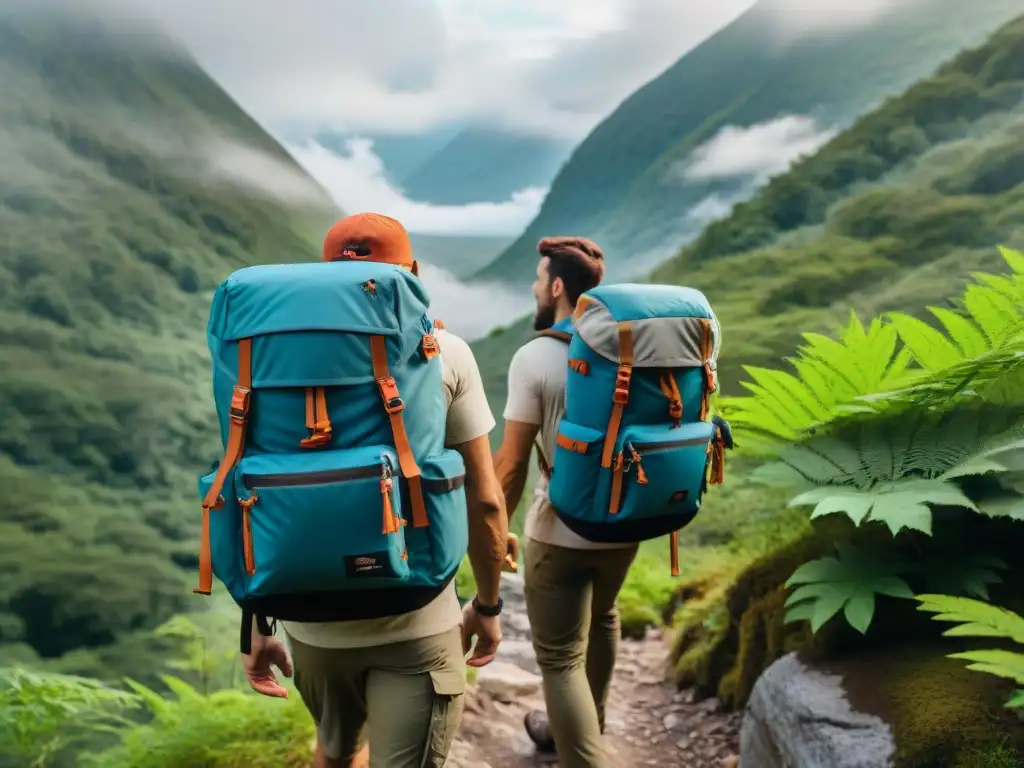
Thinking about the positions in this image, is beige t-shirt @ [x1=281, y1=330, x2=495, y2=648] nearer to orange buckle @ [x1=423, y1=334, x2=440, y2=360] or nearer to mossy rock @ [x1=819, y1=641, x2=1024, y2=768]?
orange buckle @ [x1=423, y1=334, x2=440, y2=360]

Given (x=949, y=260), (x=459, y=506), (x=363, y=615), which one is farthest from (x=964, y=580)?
(x=949, y=260)

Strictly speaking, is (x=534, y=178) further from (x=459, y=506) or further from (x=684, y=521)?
(x=459, y=506)

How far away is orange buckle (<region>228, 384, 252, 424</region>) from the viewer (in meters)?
1.38

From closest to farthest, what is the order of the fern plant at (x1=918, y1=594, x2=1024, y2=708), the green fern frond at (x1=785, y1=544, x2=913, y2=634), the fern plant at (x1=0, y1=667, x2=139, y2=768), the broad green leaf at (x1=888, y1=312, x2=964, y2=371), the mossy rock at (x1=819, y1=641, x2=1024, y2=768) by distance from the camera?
the fern plant at (x1=918, y1=594, x2=1024, y2=708) < the mossy rock at (x1=819, y1=641, x2=1024, y2=768) < the green fern frond at (x1=785, y1=544, x2=913, y2=634) < the broad green leaf at (x1=888, y1=312, x2=964, y2=371) < the fern plant at (x1=0, y1=667, x2=139, y2=768)

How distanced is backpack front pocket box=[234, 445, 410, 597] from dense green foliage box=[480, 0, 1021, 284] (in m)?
8.00

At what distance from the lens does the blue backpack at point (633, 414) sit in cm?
213

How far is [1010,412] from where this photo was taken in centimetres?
223

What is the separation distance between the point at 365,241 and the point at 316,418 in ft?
1.62

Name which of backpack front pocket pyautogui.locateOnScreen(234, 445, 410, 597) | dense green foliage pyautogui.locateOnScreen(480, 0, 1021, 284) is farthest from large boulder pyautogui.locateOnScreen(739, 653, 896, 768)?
dense green foliage pyautogui.locateOnScreen(480, 0, 1021, 284)

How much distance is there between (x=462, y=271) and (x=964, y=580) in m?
7.54

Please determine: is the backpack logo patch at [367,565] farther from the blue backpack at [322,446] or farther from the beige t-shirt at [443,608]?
the beige t-shirt at [443,608]

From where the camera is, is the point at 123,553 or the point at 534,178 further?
the point at 534,178

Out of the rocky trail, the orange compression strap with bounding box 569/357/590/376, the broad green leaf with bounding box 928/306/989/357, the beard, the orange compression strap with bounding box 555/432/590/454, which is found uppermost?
the beard

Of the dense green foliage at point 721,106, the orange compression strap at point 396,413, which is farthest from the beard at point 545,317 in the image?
the dense green foliage at point 721,106
